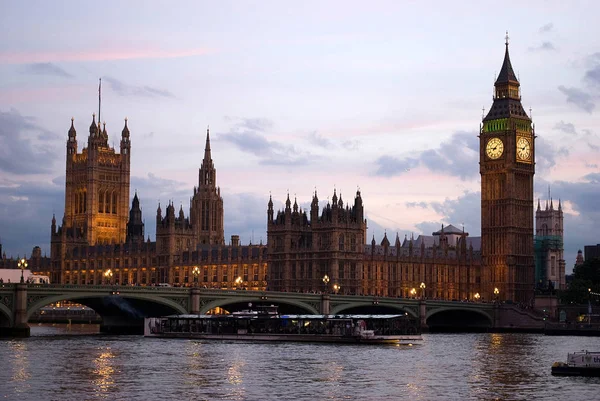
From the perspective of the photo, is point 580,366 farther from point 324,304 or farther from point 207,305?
Answer: point 324,304

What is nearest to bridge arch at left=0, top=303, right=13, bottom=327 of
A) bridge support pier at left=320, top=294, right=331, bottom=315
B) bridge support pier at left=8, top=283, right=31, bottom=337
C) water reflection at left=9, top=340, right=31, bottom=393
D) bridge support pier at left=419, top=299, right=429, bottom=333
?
bridge support pier at left=8, top=283, right=31, bottom=337

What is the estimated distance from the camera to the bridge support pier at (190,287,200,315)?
124 m

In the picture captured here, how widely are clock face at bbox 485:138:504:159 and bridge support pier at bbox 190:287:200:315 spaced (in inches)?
3086

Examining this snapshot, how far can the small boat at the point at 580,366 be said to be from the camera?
77.5 m

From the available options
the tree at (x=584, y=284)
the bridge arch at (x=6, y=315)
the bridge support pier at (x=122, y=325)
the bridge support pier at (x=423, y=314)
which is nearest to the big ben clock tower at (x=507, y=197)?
the tree at (x=584, y=284)

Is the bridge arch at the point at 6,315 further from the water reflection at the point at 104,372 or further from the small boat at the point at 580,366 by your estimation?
the small boat at the point at 580,366

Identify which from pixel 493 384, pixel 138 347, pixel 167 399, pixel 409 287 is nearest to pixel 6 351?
pixel 138 347

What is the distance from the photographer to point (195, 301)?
12438 centimetres

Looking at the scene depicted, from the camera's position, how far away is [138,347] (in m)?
104

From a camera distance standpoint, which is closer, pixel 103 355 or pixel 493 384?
pixel 493 384

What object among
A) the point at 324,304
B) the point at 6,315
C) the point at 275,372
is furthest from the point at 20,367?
the point at 324,304

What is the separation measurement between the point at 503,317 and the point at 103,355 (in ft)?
274

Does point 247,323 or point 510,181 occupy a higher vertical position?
point 510,181

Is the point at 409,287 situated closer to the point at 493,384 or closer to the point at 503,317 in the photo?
the point at 503,317
